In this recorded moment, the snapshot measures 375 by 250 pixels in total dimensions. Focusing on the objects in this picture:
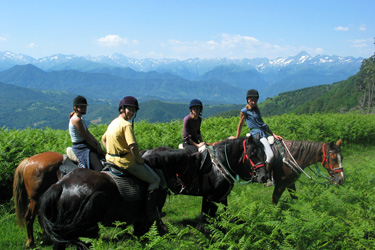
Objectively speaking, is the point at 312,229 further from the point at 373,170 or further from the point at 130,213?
the point at 373,170

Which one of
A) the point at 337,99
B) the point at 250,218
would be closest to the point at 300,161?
the point at 250,218

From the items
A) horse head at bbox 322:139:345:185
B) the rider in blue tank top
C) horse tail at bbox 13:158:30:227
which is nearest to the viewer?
horse tail at bbox 13:158:30:227

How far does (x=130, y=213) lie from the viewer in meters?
4.89

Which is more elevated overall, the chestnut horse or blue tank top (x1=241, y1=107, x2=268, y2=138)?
blue tank top (x1=241, y1=107, x2=268, y2=138)

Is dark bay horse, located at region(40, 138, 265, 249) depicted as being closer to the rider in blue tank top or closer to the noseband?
the noseband

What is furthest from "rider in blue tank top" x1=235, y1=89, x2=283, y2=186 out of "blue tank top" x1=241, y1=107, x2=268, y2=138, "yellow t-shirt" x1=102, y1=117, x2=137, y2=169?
"yellow t-shirt" x1=102, y1=117, x2=137, y2=169

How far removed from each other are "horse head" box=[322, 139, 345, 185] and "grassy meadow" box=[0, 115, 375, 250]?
0.80 feet

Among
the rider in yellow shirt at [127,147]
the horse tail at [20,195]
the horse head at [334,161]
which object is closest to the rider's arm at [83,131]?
the rider in yellow shirt at [127,147]

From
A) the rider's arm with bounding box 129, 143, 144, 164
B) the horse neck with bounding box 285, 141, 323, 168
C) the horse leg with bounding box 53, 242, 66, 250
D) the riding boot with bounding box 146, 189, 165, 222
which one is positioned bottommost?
the horse leg with bounding box 53, 242, 66, 250

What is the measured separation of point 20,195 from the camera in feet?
19.5

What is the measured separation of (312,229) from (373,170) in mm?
4749

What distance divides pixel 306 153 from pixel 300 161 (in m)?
0.30

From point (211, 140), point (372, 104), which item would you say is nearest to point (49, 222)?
point (211, 140)

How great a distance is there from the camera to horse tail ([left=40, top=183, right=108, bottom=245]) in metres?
4.08
